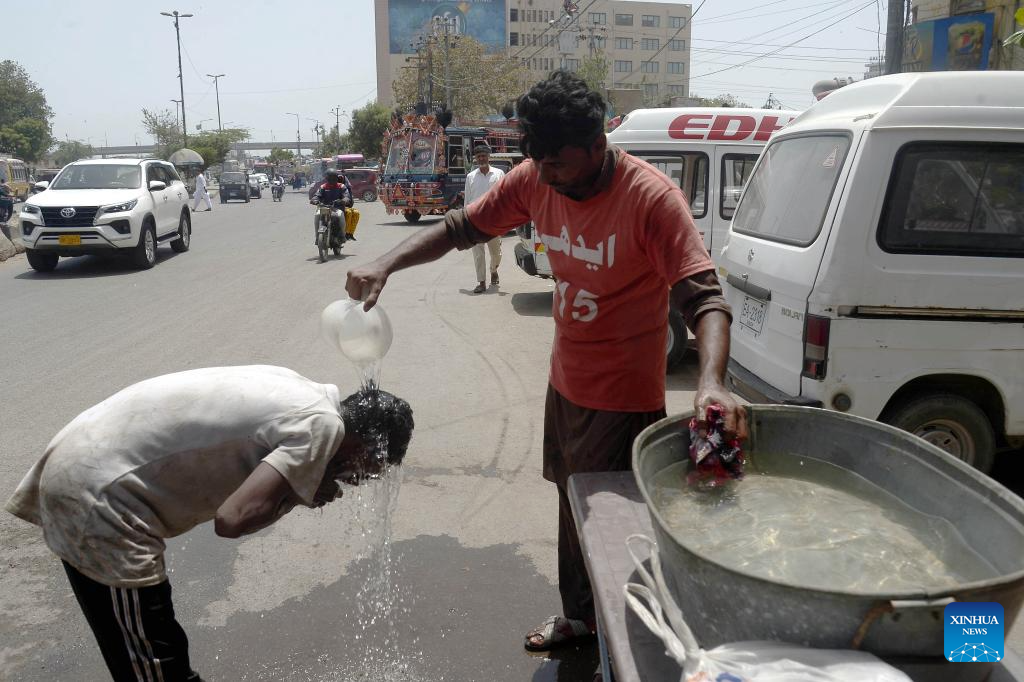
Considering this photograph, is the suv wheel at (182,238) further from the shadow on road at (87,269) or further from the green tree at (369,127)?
the green tree at (369,127)

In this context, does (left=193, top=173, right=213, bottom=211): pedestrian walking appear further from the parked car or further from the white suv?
the white suv

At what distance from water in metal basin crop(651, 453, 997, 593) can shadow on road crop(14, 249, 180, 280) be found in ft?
40.8

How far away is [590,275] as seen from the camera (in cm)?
Answer: 259

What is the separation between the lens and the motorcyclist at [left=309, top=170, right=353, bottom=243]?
1422 cm

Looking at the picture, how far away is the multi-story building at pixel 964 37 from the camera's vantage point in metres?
15.0

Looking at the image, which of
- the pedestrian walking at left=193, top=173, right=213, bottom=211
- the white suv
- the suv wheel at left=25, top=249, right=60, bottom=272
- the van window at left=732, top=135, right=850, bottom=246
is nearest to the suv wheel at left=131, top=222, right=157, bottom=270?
the white suv

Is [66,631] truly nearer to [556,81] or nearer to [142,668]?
[142,668]

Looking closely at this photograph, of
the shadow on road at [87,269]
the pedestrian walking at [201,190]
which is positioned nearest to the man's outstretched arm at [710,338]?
the shadow on road at [87,269]

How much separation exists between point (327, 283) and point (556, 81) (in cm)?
961

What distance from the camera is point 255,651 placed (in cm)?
305

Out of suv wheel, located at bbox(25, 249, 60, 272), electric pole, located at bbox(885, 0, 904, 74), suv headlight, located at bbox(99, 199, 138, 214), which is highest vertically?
electric pole, located at bbox(885, 0, 904, 74)

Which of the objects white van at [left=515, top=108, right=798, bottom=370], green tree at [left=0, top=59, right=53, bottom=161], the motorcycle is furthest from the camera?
green tree at [left=0, top=59, right=53, bottom=161]

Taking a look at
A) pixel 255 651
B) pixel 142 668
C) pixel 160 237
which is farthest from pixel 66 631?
pixel 160 237

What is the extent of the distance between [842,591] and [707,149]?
6916 millimetres
